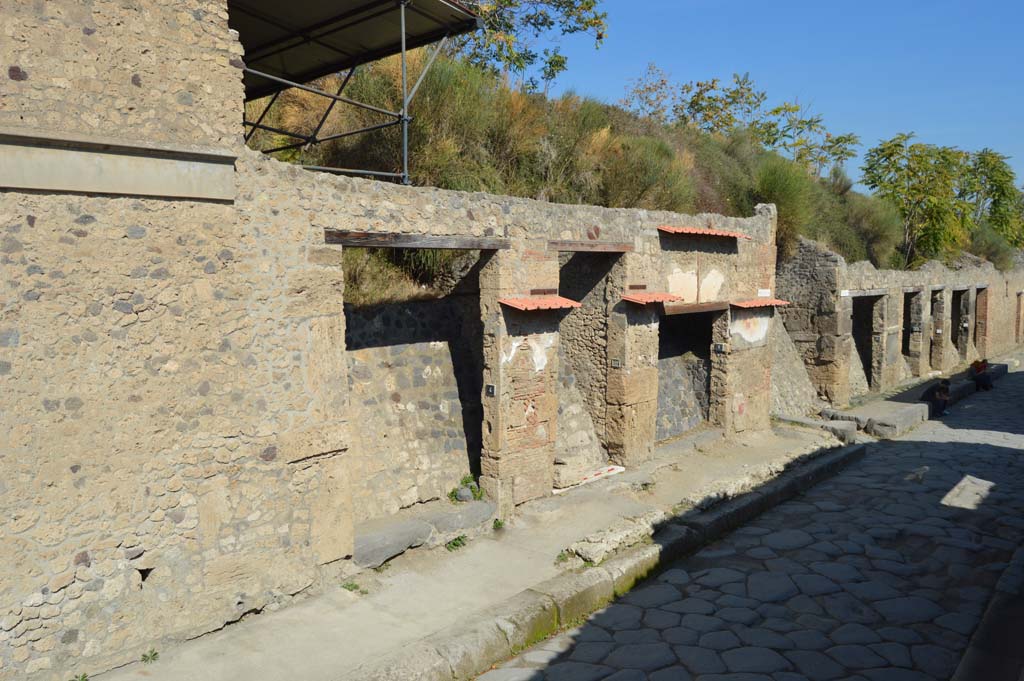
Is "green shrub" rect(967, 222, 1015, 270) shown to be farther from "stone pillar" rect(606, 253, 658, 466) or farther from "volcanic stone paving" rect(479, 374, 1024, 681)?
"stone pillar" rect(606, 253, 658, 466)

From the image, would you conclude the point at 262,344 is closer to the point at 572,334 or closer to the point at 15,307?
the point at 15,307

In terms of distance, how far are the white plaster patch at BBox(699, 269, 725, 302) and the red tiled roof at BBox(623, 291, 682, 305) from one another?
810mm

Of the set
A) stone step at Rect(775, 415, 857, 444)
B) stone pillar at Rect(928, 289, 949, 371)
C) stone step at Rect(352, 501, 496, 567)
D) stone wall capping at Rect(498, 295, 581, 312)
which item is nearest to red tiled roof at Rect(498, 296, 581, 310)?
stone wall capping at Rect(498, 295, 581, 312)

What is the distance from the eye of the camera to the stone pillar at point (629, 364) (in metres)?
8.06

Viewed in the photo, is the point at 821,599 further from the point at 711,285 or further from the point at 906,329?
the point at 906,329

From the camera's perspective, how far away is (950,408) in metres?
14.2

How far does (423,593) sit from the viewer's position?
527 cm

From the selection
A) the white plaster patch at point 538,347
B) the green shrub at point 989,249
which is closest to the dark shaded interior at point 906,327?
the green shrub at point 989,249

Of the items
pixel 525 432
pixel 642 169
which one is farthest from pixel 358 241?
pixel 642 169

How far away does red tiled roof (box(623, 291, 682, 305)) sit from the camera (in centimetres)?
794

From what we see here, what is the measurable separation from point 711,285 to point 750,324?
113 centimetres

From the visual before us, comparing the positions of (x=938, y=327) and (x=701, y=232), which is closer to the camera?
(x=701, y=232)

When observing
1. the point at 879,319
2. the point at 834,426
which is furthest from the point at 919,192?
the point at 834,426

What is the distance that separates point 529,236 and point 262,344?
9.21 feet
